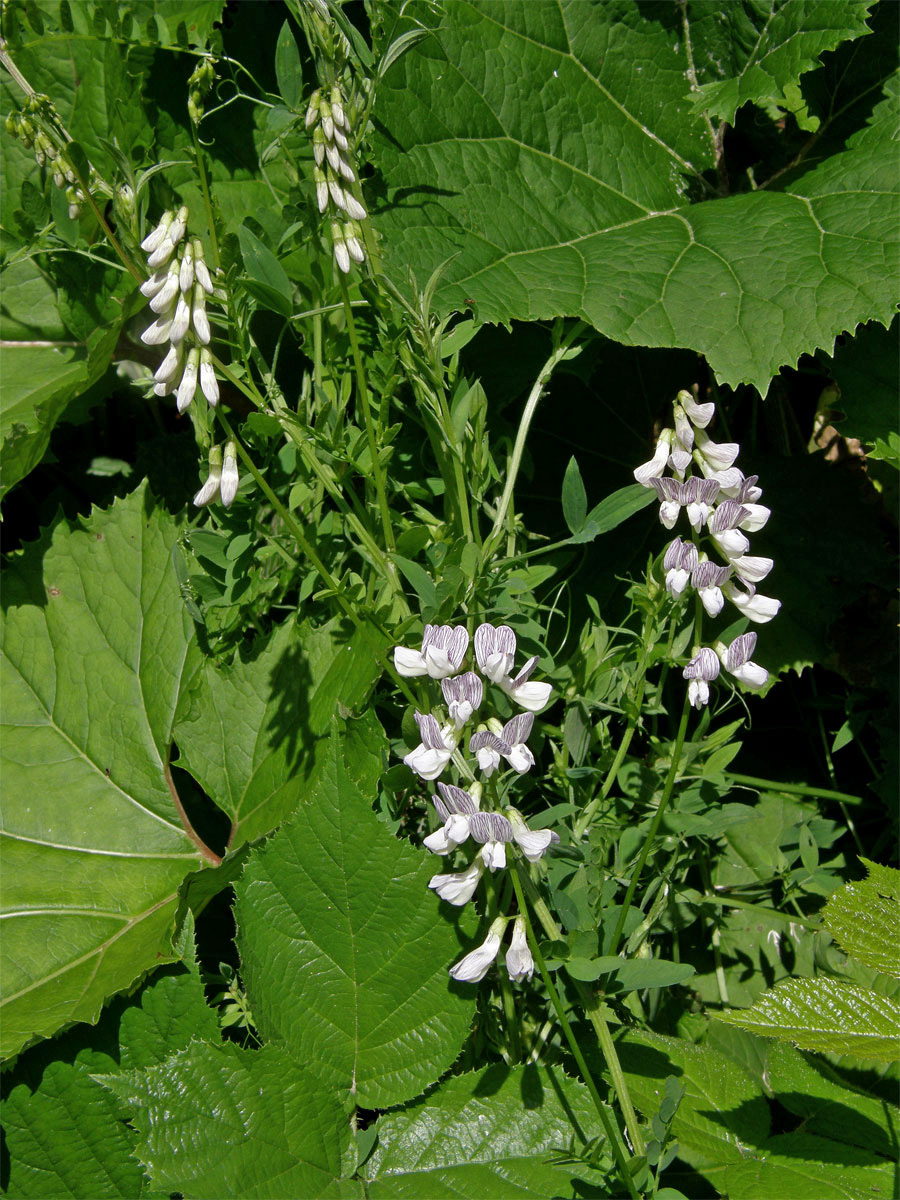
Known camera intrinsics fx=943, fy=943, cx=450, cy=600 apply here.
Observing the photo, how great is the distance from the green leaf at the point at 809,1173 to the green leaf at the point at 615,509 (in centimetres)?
120

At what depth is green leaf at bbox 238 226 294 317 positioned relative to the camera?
1.63 m

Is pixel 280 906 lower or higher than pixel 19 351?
lower

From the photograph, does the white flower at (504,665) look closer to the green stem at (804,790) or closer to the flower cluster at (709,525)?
the flower cluster at (709,525)

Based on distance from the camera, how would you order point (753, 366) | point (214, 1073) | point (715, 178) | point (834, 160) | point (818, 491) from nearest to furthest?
point (214, 1073)
point (753, 366)
point (834, 160)
point (818, 491)
point (715, 178)

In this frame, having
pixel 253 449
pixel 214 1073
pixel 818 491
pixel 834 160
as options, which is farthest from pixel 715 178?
pixel 214 1073

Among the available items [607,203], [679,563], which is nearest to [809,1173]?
[679,563]

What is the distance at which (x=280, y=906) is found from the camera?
177 centimetres

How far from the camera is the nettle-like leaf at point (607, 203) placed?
2.06 meters

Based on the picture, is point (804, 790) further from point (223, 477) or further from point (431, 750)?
point (223, 477)

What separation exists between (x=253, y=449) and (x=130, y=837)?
3.30ft

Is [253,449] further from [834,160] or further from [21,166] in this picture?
[834,160]

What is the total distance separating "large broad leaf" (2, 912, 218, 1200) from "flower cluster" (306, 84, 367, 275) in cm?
133

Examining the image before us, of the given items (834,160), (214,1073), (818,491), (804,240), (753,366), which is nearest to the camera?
(214,1073)

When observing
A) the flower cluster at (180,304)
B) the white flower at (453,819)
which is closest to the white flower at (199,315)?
the flower cluster at (180,304)
